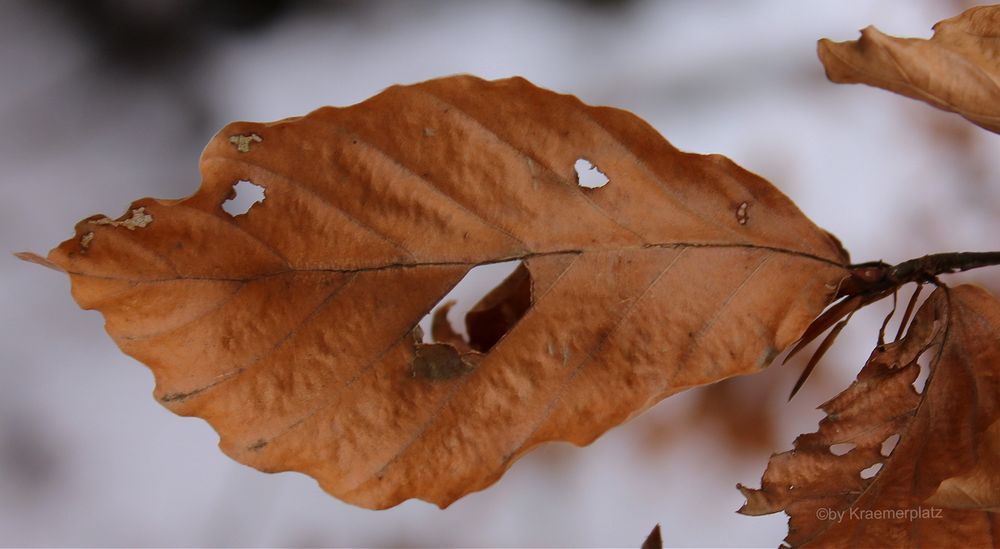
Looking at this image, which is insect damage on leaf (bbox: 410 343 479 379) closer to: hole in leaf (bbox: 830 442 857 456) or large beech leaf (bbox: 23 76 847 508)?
large beech leaf (bbox: 23 76 847 508)

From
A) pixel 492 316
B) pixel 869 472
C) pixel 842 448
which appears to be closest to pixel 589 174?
pixel 492 316

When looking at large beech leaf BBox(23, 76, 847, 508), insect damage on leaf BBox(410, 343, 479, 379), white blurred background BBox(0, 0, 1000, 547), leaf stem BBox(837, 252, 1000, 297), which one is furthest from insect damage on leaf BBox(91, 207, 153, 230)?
leaf stem BBox(837, 252, 1000, 297)

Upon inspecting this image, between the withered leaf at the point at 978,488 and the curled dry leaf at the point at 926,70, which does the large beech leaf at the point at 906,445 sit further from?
the curled dry leaf at the point at 926,70

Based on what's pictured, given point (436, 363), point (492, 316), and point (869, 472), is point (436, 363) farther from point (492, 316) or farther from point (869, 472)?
point (869, 472)

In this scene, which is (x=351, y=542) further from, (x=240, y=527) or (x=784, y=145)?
(x=784, y=145)

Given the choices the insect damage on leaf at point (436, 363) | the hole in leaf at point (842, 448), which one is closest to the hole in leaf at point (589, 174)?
the insect damage on leaf at point (436, 363)

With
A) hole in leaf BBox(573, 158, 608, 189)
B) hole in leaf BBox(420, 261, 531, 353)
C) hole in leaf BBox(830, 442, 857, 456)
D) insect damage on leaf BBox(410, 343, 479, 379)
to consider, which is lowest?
hole in leaf BBox(830, 442, 857, 456)
